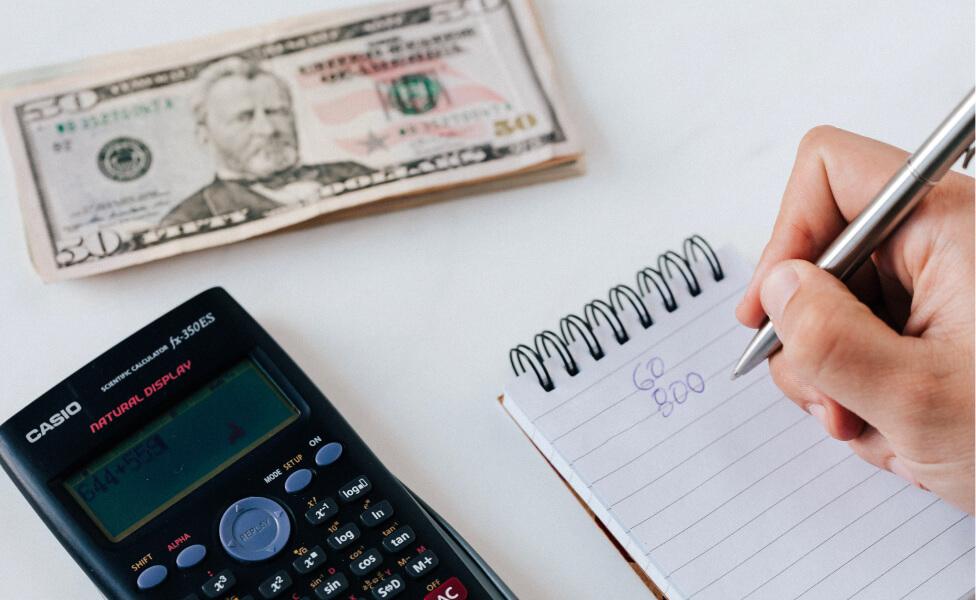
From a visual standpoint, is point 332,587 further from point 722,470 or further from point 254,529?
point 722,470

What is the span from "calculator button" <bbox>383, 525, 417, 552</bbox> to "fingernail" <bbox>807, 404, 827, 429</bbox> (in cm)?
20

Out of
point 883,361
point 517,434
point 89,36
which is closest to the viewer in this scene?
point 883,361

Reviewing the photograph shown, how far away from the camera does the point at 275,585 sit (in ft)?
1.49

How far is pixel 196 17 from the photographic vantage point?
0.68 m

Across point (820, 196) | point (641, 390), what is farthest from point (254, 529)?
point (820, 196)

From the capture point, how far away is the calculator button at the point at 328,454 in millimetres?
489

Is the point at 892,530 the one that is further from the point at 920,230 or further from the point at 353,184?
the point at 353,184

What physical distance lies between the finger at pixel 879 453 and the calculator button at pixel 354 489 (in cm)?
23

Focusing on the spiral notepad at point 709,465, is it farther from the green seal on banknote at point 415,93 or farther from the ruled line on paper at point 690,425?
the green seal on banknote at point 415,93

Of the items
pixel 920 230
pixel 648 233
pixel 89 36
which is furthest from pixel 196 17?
pixel 920 230

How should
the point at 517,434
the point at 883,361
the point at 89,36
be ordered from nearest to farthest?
1. the point at 883,361
2. the point at 517,434
3. the point at 89,36

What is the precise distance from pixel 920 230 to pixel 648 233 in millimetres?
165

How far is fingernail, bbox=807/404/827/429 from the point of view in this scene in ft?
1.58

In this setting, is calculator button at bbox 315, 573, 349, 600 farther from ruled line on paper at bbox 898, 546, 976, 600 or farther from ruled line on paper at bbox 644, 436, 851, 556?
ruled line on paper at bbox 898, 546, 976, 600
